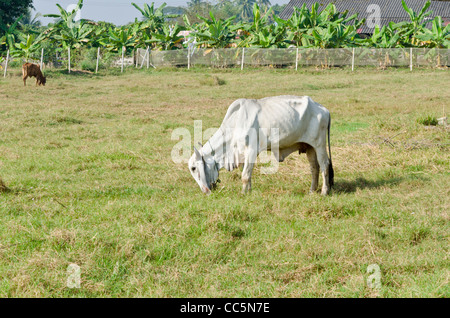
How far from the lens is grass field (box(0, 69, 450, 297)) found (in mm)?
4352

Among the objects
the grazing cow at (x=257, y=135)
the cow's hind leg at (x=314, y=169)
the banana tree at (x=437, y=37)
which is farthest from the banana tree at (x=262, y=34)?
the grazing cow at (x=257, y=135)

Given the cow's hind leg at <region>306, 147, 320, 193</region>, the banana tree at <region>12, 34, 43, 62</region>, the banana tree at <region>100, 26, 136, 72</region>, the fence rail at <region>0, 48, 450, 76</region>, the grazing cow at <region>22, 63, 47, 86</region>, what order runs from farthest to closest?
the banana tree at <region>100, 26, 136, 72</region>
the fence rail at <region>0, 48, 450, 76</region>
the banana tree at <region>12, 34, 43, 62</region>
the grazing cow at <region>22, 63, 47, 86</region>
the cow's hind leg at <region>306, 147, 320, 193</region>

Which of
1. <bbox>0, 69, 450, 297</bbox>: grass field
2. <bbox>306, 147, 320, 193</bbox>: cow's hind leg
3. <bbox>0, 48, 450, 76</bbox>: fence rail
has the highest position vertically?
<bbox>0, 48, 450, 76</bbox>: fence rail

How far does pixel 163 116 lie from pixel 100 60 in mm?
17076

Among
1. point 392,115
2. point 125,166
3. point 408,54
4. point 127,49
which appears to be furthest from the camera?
point 127,49

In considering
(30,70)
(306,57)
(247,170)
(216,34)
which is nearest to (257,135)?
(247,170)

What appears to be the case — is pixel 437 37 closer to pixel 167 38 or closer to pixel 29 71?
pixel 167 38

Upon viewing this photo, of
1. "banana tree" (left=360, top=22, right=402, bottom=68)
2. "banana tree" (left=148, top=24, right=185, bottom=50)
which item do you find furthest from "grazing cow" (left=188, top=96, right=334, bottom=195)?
"banana tree" (left=148, top=24, right=185, bottom=50)

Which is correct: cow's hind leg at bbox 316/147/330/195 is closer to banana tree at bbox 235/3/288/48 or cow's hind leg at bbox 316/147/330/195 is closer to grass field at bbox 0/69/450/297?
grass field at bbox 0/69/450/297

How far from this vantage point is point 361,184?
295 inches

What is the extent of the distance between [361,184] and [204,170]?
2180mm

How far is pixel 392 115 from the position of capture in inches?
519
